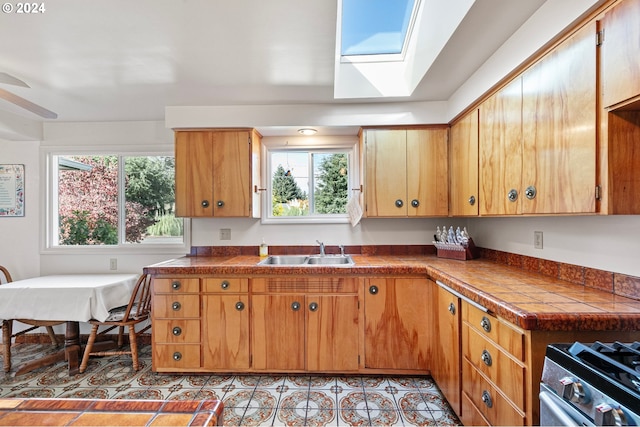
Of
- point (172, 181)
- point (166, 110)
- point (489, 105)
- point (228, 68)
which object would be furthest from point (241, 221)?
point (489, 105)

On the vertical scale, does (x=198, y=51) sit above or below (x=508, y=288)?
above

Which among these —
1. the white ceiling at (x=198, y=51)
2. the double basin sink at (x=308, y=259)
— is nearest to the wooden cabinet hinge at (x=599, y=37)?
the white ceiling at (x=198, y=51)

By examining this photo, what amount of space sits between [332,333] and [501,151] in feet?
5.58

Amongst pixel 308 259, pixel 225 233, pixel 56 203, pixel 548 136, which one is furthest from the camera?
pixel 56 203

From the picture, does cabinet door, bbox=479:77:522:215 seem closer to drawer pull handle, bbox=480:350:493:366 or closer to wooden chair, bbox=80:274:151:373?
drawer pull handle, bbox=480:350:493:366

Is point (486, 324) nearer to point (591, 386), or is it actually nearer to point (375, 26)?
point (591, 386)

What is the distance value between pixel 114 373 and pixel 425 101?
3446 mm

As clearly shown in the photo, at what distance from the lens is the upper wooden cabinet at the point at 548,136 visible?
1.19m

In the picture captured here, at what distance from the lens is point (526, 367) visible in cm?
110

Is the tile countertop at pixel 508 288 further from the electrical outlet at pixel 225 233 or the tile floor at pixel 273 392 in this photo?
the tile floor at pixel 273 392

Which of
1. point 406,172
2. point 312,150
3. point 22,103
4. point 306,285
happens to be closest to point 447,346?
point 306,285

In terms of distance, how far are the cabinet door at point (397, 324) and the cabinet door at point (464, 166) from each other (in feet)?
2.26

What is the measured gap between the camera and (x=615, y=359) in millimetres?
904

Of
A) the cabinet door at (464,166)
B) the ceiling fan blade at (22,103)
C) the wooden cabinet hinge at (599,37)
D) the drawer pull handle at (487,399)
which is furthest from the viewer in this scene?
the cabinet door at (464,166)
